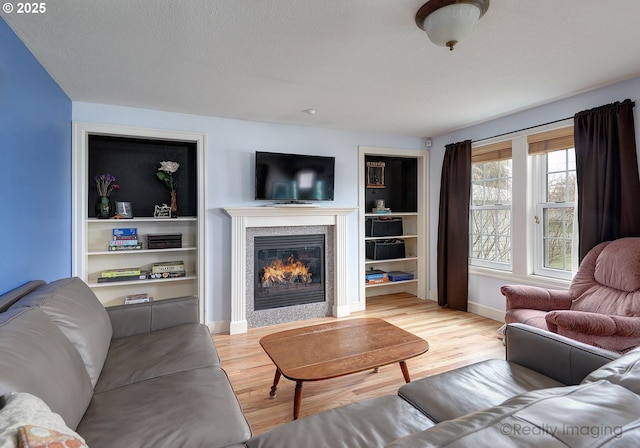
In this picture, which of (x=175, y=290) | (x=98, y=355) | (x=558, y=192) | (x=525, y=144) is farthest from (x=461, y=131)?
(x=98, y=355)

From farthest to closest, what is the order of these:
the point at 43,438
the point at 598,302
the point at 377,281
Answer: the point at 377,281 < the point at 598,302 < the point at 43,438

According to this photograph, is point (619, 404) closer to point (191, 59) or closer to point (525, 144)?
point (191, 59)

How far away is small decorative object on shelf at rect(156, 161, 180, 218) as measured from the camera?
3535 millimetres

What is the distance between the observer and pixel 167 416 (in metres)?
1.26

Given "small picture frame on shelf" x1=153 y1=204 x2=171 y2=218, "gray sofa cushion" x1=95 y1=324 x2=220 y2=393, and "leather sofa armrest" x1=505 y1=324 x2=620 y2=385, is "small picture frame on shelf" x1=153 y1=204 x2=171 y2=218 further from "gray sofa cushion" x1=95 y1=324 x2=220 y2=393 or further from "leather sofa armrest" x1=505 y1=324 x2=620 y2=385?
"leather sofa armrest" x1=505 y1=324 x2=620 y2=385

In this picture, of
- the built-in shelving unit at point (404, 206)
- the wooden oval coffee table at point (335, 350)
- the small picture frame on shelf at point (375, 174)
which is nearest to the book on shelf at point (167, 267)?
the wooden oval coffee table at point (335, 350)

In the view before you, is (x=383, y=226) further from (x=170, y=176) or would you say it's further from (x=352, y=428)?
(x=352, y=428)

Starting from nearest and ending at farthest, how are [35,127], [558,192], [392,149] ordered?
[35,127], [558,192], [392,149]

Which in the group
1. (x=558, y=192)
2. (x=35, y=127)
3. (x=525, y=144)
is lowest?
(x=558, y=192)

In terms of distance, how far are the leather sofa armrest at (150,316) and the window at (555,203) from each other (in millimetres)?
3445

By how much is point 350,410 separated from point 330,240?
2.85 m

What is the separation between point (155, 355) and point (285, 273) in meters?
2.16

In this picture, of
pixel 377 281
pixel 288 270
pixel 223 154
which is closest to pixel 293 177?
pixel 223 154

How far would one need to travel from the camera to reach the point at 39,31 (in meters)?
1.85
